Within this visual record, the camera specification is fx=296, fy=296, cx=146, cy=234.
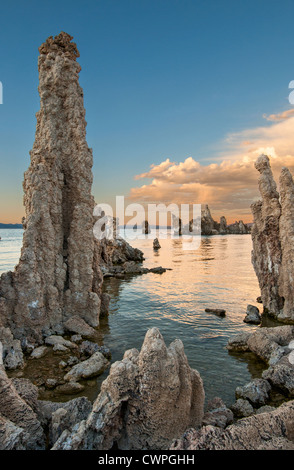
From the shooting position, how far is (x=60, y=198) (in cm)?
1923

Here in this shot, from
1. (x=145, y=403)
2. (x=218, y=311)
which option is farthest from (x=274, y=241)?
(x=145, y=403)

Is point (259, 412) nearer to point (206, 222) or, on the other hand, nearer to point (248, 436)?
point (248, 436)

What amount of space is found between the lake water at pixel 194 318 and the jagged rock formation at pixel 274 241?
9.63 feet

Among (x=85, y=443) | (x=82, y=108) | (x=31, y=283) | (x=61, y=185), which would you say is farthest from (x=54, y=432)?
(x=82, y=108)

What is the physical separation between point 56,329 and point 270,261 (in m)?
16.1

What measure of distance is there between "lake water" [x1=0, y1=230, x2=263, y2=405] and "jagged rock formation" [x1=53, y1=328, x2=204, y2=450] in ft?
16.2

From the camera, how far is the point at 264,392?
39.5 ft

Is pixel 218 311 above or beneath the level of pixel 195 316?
above

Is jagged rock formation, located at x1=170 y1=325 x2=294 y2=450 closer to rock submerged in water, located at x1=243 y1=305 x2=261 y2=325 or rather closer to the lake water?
the lake water

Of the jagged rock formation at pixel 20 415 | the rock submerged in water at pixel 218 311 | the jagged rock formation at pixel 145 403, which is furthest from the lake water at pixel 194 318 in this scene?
the jagged rock formation at pixel 145 403

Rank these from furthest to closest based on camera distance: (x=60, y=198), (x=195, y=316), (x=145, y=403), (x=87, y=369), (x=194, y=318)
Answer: (x=195, y=316) → (x=194, y=318) → (x=60, y=198) → (x=87, y=369) → (x=145, y=403)

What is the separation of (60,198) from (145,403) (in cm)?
1449

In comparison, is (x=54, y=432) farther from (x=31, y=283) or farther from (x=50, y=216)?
(x=50, y=216)

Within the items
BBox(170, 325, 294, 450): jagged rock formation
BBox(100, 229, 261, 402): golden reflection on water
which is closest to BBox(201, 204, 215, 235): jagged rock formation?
BBox(100, 229, 261, 402): golden reflection on water
